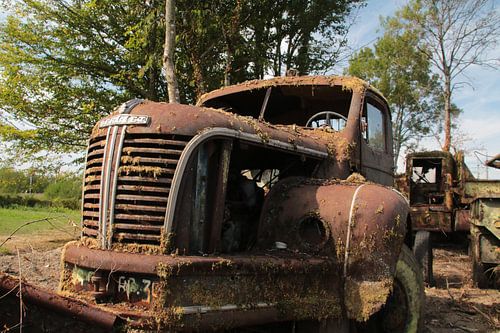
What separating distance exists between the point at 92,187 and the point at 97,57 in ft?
A: 42.4

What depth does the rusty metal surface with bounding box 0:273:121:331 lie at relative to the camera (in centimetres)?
225

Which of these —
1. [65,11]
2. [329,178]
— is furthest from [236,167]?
[65,11]

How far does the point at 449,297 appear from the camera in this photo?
719cm

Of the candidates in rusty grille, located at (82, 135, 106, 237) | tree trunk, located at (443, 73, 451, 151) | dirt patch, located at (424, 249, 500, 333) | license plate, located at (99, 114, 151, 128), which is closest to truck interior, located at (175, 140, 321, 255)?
license plate, located at (99, 114, 151, 128)

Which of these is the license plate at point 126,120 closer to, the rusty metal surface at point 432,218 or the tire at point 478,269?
the tire at point 478,269

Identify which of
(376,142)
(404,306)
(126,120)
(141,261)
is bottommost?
(404,306)

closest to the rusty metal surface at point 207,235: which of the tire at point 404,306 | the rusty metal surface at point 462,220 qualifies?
the tire at point 404,306

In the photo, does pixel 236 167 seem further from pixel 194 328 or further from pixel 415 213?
pixel 415 213

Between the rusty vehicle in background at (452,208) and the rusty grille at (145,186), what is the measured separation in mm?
6319

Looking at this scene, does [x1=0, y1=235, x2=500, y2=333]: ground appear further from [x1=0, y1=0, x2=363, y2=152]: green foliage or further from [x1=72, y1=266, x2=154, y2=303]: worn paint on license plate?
[x1=0, y1=0, x2=363, y2=152]: green foliage

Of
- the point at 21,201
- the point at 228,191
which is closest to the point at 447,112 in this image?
the point at 228,191

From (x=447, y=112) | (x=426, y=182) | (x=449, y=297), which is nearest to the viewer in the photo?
(x=449, y=297)

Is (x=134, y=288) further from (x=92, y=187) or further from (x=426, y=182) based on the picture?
(x=426, y=182)

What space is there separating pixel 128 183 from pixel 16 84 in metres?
13.0
